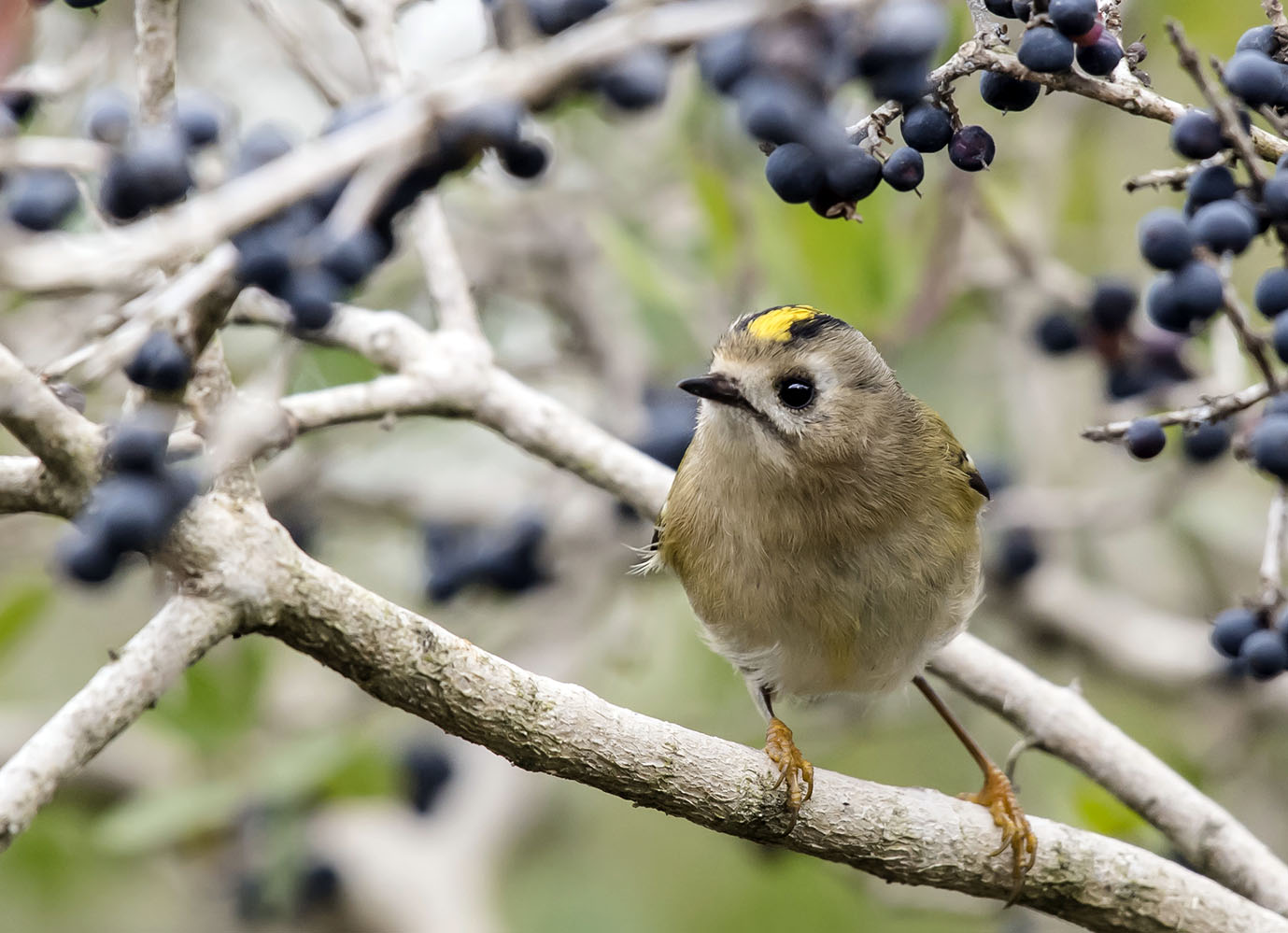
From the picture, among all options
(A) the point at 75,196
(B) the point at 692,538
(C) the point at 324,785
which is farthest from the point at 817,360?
(C) the point at 324,785

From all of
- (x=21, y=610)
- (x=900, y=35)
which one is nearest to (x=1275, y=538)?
(x=900, y=35)

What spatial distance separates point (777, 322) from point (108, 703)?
68.8 inches

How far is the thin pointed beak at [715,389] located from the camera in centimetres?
285

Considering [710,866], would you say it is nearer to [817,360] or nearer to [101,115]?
[817,360]

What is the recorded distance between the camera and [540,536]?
15.2 ft

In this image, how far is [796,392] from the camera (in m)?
3.10

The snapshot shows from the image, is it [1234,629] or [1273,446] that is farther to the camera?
[1234,629]

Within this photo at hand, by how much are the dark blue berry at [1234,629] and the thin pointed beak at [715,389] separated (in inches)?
41.4

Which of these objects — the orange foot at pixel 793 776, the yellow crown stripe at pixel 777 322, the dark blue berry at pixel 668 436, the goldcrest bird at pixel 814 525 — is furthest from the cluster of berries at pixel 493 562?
the orange foot at pixel 793 776

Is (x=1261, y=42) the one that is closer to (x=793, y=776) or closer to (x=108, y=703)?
(x=793, y=776)

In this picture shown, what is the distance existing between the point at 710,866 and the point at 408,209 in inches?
186

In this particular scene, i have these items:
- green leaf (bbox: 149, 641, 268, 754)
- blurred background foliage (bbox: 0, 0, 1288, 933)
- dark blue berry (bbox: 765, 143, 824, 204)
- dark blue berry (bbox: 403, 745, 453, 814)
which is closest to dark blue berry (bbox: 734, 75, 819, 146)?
dark blue berry (bbox: 765, 143, 824, 204)

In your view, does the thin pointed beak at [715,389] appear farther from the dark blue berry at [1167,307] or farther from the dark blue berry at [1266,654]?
the dark blue berry at [1266,654]

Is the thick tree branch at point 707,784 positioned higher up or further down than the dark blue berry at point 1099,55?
further down
